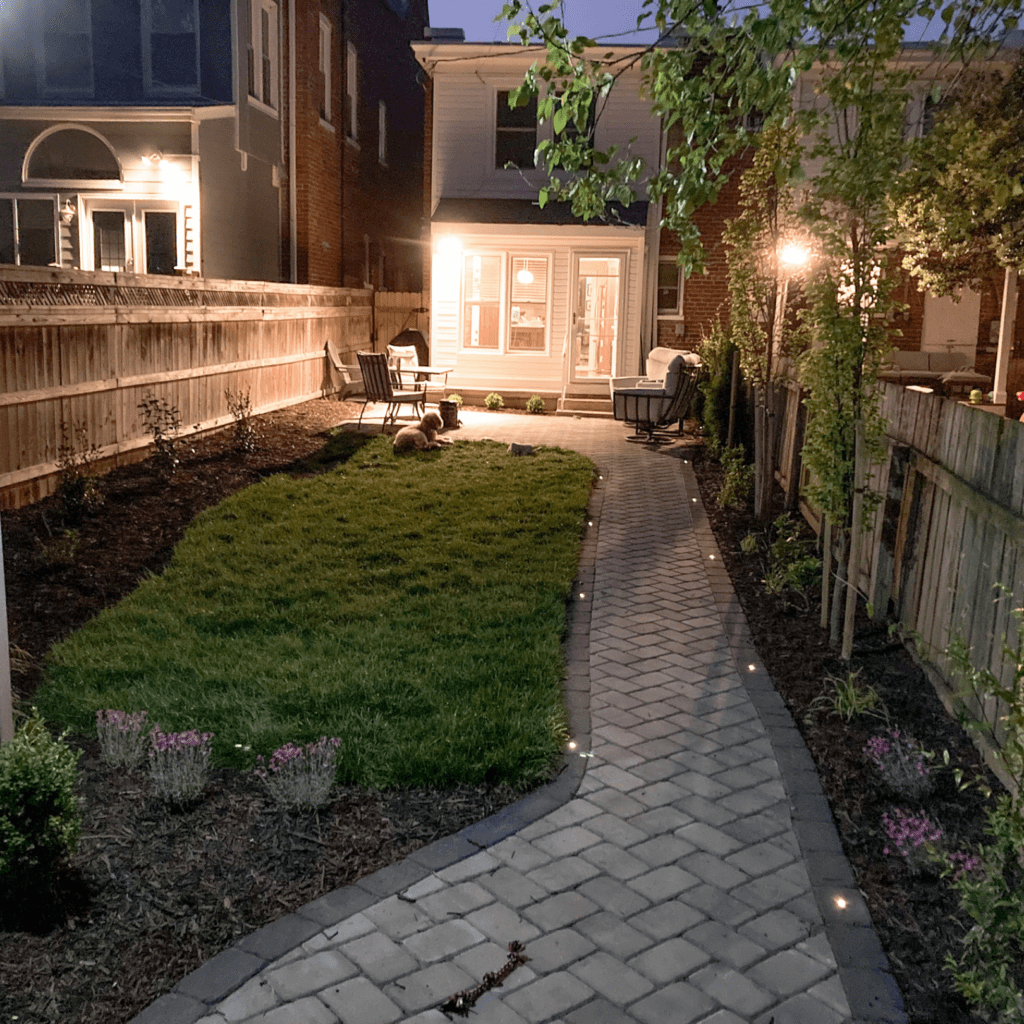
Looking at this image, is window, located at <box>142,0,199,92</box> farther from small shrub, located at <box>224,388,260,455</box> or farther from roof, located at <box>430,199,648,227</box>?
small shrub, located at <box>224,388,260,455</box>

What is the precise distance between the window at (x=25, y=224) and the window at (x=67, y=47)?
2.19 meters

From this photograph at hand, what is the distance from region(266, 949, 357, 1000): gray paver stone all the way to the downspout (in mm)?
18874

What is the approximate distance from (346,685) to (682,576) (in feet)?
11.6

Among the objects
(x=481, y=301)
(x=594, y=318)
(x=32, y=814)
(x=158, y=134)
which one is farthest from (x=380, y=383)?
(x=32, y=814)

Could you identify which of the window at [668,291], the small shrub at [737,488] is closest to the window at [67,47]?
the window at [668,291]

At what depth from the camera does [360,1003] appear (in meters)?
3.13

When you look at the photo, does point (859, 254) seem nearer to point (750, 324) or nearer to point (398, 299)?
point (750, 324)

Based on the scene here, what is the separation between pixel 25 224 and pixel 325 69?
7.34m

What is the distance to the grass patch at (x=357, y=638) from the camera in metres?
4.92

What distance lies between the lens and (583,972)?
10.8 ft

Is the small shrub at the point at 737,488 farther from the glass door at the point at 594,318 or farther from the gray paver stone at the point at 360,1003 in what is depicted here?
the glass door at the point at 594,318

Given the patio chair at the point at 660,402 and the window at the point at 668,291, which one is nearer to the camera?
the patio chair at the point at 660,402

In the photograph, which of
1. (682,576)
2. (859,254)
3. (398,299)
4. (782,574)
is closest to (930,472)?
(859,254)

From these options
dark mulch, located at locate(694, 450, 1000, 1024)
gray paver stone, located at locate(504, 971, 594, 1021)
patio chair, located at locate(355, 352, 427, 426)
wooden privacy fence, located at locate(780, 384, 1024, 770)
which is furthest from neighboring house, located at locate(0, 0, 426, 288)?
gray paver stone, located at locate(504, 971, 594, 1021)
